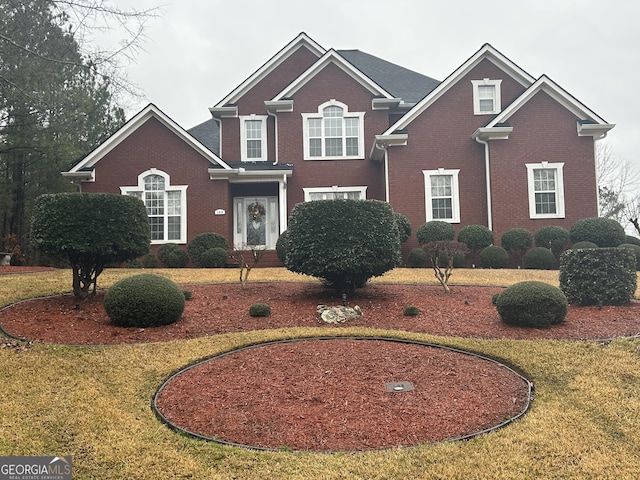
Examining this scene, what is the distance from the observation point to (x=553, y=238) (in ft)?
56.5

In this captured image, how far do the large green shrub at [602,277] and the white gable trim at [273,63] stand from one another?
51.8ft

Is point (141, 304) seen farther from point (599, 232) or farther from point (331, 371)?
point (599, 232)

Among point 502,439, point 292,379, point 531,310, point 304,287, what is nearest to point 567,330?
point 531,310

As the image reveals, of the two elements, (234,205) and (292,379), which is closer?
(292,379)

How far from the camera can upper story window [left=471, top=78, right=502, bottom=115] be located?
19.4 m

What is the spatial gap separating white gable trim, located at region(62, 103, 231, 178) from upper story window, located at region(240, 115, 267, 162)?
8.90 feet

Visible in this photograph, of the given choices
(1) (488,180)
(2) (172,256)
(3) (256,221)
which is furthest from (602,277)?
(3) (256,221)

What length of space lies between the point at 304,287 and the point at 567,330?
19.7 ft

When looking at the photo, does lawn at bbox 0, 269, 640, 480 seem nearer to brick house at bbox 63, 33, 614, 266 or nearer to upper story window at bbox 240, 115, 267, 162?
brick house at bbox 63, 33, 614, 266

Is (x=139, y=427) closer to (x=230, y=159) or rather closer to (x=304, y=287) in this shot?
(x=304, y=287)

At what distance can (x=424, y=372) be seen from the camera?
631 centimetres

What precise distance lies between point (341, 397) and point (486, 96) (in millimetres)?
17143

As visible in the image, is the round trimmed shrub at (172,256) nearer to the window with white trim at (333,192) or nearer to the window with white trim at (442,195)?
the window with white trim at (333,192)

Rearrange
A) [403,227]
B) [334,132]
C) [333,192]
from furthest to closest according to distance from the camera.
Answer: [334,132] → [333,192] → [403,227]
